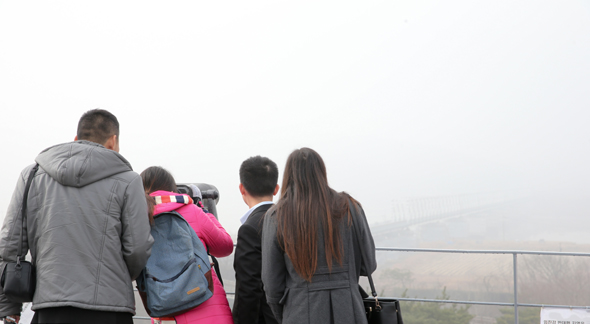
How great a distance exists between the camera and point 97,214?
1685mm

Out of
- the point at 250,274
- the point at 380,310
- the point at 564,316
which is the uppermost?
the point at 250,274

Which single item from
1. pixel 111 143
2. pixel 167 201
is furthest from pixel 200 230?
pixel 111 143

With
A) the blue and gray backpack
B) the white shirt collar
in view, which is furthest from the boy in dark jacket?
the blue and gray backpack

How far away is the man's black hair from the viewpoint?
1870 millimetres

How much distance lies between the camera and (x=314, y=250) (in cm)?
163

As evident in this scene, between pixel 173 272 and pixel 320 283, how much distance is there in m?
0.69

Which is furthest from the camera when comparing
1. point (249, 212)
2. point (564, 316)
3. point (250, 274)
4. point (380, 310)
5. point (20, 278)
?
point (564, 316)

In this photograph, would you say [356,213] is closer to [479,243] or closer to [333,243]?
[333,243]

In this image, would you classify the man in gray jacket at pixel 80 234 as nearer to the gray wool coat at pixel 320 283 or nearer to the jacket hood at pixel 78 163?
the jacket hood at pixel 78 163

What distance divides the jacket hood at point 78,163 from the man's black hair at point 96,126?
0.12 meters

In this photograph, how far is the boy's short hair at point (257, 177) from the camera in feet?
7.07

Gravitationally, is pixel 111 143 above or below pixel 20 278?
above

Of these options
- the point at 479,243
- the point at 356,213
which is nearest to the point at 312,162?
the point at 356,213

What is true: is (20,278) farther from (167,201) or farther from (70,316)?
(167,201)
